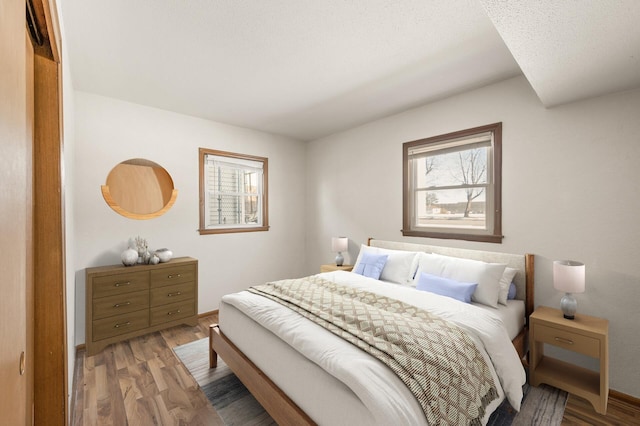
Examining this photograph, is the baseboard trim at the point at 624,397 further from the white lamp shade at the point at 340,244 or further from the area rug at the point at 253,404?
the white lamp shade at the point at 340,244

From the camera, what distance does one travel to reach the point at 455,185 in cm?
315

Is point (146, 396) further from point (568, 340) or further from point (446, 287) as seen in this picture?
point (568, 340)

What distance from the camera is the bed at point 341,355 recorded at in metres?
1.30

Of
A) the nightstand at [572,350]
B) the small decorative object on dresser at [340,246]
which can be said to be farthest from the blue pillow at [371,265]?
the nightstand at [572,350]

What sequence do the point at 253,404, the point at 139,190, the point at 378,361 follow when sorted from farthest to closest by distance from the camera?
the point at 139,190 → the point at 253,404 → the point at 378,361

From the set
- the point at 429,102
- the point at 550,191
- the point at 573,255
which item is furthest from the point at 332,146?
the point at 573,255

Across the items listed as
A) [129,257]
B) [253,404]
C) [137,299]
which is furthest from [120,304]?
[253,404]

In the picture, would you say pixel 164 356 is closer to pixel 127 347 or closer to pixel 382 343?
pixel 127 347

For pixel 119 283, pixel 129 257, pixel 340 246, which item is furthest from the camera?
pixel 340 246

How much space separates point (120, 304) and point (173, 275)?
55 centimetres

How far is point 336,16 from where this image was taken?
1827 mm

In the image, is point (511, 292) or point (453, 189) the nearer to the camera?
point (511, 292)

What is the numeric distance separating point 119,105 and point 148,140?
0.45 meters

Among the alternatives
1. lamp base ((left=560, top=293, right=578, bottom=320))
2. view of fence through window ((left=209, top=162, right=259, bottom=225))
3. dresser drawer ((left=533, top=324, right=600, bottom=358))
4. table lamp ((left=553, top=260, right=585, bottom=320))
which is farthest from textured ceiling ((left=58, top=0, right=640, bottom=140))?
dresser drawer ((left=533, top=324, right=600, bottom=358))
